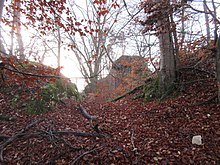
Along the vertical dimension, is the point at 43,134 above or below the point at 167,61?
below

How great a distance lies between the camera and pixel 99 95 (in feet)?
37.3

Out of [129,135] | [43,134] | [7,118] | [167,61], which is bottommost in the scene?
[129,135]

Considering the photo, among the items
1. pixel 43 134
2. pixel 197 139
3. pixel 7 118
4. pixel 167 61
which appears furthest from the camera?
pixel 167 61

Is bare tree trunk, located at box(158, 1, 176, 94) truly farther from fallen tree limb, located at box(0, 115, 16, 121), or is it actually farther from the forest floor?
fallen tree limb, located at box(0, 115, 16, 121)

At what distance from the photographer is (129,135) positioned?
2.90 metres

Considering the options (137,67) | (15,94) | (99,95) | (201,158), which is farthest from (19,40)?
(201,158)

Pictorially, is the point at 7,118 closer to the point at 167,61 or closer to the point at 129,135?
A: the point at 129,135

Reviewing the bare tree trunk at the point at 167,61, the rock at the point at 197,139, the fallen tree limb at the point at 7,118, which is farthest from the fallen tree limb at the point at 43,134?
the bare tree trunk at the point at 167,61

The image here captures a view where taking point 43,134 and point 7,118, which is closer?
point 43,134

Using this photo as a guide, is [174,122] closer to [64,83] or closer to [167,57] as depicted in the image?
[167,57]

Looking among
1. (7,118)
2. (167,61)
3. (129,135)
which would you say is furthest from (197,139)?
(7,118)

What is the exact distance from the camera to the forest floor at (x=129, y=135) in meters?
2.25

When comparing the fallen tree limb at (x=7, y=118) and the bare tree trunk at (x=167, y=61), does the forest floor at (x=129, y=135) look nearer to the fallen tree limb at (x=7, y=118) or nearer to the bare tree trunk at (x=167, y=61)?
the fallen tree limb at (x=7, y=118)

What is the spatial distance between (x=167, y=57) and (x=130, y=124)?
233 centimetres
